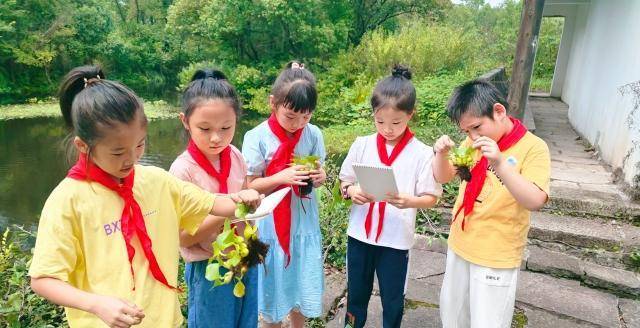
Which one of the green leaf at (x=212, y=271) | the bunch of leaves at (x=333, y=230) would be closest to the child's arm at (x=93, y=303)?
the green leaf at (x=212, y=271)

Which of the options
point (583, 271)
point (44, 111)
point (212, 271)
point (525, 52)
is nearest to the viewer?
point (212, 271)

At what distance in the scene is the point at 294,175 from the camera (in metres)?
1.94

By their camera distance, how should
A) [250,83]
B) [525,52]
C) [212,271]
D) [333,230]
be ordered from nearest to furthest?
[212,271], [333,230], [525,52], [250,83]

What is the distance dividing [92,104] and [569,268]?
3465 mm

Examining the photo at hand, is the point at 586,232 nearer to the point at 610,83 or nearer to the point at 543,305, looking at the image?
the point at 543,305

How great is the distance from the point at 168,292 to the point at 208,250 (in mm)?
337

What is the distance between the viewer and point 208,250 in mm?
1768

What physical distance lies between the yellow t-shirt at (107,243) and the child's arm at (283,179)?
0.52m

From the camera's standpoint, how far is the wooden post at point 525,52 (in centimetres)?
459

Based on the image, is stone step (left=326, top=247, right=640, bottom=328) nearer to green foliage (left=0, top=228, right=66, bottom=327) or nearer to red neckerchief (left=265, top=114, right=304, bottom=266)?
red neckerchief (left=265, top=114, right=304, bottom=266)

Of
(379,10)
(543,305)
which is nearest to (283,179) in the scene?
(543,305)

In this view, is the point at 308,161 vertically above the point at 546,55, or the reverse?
the point at 546,55

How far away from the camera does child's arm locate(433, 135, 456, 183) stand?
1908mm

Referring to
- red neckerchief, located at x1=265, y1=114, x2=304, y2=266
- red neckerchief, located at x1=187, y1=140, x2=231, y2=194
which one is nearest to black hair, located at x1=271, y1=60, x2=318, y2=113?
red neckerchief, located at x1=265, y1=114, x2=304, y2=266
